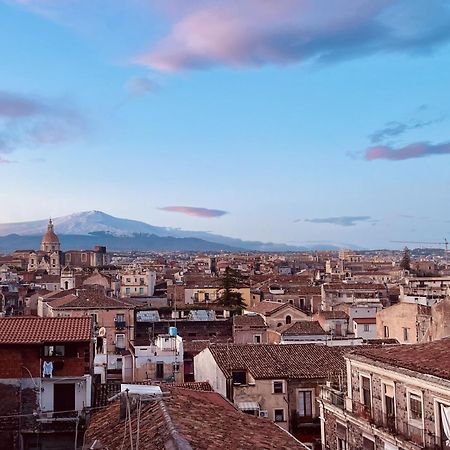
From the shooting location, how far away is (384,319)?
4672cm

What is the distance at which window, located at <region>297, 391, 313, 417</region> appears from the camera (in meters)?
28.9

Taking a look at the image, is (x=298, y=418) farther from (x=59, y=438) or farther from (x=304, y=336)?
(x=304, y=336)

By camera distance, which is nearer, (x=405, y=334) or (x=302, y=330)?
(x=405, y=334)

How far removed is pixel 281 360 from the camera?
3059cm

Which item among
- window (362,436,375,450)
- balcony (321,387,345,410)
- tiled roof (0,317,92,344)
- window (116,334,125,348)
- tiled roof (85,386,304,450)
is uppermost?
tiled roof (0,317,92,344)

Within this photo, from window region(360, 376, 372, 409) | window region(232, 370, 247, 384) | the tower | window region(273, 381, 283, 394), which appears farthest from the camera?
the tower

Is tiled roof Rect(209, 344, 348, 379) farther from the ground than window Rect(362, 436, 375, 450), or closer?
farther from the ground

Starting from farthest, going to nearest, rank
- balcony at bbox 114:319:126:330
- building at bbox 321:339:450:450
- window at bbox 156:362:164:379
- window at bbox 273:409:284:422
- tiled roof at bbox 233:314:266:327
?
balcony at bbox 114:319:126:330 → tiled roof at bbox 233:314:266:327 → window at bbox 156:362:164:379 → window at bbox 273:409:284:422 → building at bbox 321:339:450:450

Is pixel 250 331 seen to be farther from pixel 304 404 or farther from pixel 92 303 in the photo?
pixel 304 404

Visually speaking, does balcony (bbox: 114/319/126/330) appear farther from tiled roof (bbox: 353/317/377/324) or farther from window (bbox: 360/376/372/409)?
window (bbox: 360/376/372/409)

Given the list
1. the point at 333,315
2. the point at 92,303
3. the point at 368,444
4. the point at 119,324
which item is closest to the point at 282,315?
the point at 333,315

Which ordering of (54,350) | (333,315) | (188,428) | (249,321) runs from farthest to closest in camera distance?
(333,315)
(249,321)
(54,350)
(188,428)

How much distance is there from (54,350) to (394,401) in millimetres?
10622

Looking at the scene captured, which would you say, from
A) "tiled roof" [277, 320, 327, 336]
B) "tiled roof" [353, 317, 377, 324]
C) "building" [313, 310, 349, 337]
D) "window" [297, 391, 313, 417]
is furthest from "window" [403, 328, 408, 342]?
"window" [297, 391, 313, 417]
